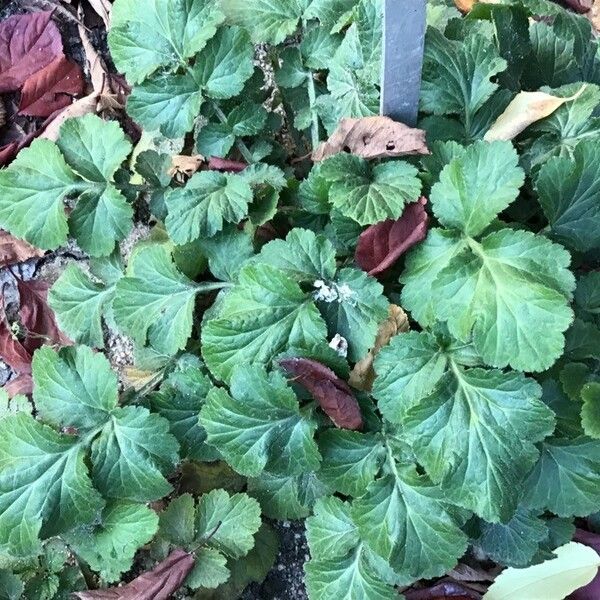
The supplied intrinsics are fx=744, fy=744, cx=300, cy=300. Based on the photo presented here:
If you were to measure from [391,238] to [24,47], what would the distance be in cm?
117

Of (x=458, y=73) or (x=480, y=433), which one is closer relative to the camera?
(x=480, y=433)

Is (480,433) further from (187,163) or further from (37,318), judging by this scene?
(37,318)

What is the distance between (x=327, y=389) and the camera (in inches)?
47.8

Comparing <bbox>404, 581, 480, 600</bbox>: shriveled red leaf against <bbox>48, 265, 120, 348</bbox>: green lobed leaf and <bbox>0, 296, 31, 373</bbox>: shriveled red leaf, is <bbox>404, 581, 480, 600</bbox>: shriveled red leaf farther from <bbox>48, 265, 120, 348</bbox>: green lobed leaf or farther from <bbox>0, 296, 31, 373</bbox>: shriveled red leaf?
<bbox>0, 296, 31, 373</bbox>: shriveled red leaf

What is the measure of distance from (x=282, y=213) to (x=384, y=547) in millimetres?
660

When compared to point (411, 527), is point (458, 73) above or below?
above

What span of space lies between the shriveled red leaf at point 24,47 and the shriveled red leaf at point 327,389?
1.15 meters

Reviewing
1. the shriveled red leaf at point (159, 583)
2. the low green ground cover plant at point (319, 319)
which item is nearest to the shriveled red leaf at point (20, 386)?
the low green ground cover plant at point (319, 319)

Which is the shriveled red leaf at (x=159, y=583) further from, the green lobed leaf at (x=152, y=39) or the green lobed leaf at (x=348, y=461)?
the green lobed leaf at (x=152, y=39)

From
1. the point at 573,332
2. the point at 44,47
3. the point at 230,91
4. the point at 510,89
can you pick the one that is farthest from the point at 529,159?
the point at 44,47

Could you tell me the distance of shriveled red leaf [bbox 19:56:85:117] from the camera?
1.86 m

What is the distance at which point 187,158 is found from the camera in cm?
163

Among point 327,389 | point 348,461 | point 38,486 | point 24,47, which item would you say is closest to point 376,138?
point 327,389

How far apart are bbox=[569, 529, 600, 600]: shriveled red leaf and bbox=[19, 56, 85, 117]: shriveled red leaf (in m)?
1.55
